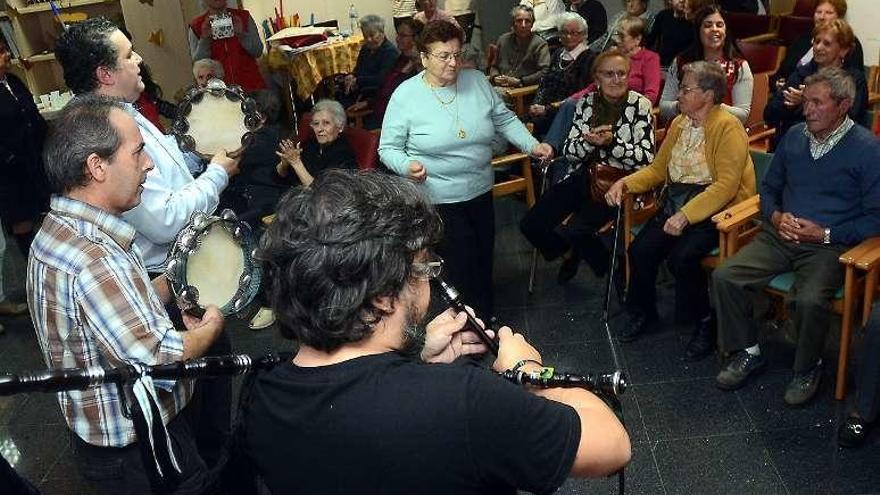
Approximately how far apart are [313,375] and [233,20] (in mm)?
4940

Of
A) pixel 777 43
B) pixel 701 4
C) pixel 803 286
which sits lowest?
pixel 803 286

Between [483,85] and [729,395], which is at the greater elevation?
[483,85]

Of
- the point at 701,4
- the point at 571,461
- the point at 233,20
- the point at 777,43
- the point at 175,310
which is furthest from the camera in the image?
the point at 233,20

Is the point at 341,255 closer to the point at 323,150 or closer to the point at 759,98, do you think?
the point at 323,150

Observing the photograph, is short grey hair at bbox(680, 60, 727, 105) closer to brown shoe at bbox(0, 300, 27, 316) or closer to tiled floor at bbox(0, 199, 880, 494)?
tiled floor at bbox(0, 199, 880, 494)

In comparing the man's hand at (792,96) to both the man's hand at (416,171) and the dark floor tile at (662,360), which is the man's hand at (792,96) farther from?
the man's hand at (416,171)

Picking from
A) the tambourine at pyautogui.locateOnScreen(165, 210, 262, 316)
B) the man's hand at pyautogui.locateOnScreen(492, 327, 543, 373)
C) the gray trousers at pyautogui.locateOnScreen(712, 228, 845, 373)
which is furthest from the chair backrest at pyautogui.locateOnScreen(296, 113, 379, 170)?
the man's hand at pyautogui.locateOnScreen(492, 327, 543, 373)

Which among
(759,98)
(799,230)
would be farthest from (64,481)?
(759,98)

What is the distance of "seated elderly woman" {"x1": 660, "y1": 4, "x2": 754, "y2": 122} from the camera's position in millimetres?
3791

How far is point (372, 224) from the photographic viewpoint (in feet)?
3.61

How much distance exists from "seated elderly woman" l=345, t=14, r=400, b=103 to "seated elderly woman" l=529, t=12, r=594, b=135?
1.43 m

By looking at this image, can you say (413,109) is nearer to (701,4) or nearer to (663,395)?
(663,395)

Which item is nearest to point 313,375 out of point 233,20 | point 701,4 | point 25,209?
point 25,209

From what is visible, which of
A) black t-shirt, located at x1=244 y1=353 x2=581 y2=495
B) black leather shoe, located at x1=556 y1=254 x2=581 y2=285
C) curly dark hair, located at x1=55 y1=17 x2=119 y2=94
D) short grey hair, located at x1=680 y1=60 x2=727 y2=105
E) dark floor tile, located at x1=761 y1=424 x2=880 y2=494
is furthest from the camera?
black leather shoe, located at x1=556 y1=254 x2=581 y2=285
